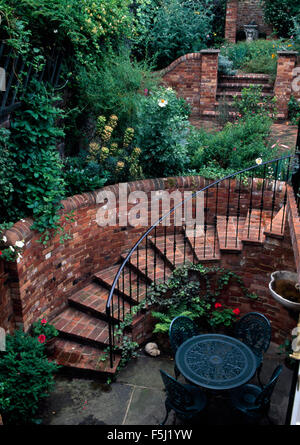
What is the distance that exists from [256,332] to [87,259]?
2.62 m

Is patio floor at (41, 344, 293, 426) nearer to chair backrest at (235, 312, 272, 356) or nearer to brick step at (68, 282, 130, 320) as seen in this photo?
chair backrest at (235, 312, 272, 356)

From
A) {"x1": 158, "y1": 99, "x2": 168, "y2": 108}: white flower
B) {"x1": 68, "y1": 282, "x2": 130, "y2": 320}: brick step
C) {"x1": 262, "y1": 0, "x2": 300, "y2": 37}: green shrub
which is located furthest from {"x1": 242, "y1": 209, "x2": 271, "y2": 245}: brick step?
{"x1": 262, "y1": 0, "x2": 300, "y2": 37}: green shrub

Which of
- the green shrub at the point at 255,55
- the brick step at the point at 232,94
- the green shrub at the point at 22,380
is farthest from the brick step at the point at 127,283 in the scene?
the green shrub at the point at 255,55

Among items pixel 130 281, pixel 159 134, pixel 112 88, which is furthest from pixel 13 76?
pixel 130 281

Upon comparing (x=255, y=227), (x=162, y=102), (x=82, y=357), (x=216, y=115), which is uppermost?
(x=162, y=102)

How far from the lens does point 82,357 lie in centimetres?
531

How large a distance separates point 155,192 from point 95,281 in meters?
1.68

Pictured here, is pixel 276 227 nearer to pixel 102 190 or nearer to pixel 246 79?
pixel 102 190

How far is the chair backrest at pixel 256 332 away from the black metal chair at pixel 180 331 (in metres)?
0.63

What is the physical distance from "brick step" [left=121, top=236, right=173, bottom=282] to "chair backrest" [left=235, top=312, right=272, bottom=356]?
134cm

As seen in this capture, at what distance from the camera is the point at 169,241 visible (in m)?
6.78

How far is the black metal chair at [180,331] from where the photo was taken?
501cm

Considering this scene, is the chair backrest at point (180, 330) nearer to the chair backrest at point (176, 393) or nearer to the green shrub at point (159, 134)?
the chair backrest at point (176, 393)
